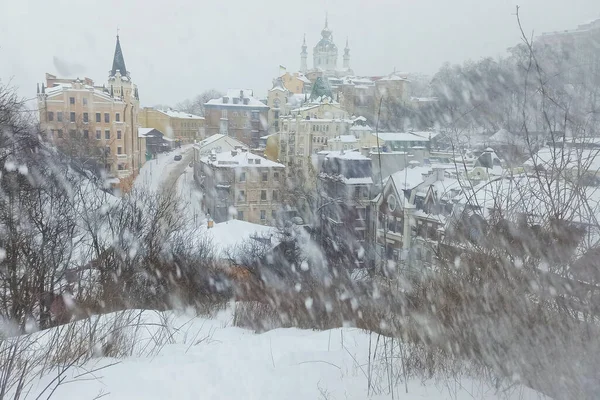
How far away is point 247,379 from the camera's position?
1.96 meters

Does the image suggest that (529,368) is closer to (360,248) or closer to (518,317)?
(518,317)

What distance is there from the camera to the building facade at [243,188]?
19.9 m

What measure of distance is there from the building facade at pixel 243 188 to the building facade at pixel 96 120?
12.0 feet

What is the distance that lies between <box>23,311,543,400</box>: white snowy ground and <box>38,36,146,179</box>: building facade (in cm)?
1688

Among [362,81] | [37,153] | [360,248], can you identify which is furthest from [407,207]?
[362,81]

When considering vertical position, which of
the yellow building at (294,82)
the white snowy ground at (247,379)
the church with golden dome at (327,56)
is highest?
the church with golden dome at (327,56)

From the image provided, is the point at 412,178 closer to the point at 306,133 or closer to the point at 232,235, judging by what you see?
the point at 232,235

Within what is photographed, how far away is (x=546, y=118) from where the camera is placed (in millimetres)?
1810

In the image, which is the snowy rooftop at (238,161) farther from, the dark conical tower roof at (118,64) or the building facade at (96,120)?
the dark conical tower roof at (118,64)

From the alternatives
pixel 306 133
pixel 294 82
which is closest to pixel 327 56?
pixel 294 82

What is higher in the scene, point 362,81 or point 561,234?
point 362,81

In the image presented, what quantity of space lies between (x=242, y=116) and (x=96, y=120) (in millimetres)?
11810

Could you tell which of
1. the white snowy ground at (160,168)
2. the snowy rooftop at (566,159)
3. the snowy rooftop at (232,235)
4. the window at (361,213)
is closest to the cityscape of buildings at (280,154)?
the window at (361,213)

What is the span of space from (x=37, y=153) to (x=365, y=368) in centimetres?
803
